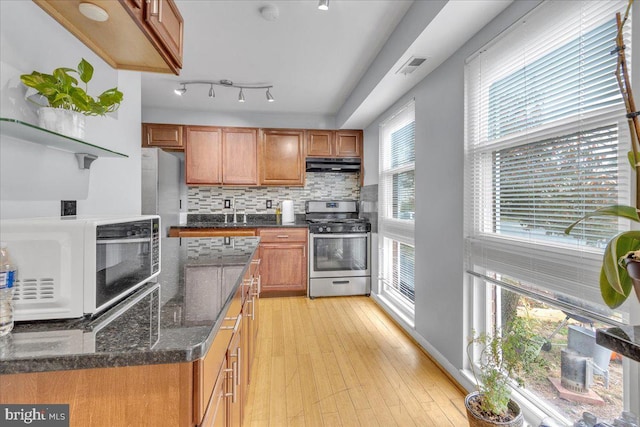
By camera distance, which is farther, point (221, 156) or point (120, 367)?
point (221, 156)

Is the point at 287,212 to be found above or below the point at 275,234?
above

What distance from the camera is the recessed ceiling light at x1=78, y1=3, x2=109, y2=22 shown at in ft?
3.39

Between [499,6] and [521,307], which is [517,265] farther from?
[499,6]

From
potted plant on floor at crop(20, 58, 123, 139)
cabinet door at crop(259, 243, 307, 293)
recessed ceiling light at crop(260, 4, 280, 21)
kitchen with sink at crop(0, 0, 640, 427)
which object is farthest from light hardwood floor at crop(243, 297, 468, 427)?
recessed ceiling light at crop(260, 4, 280, 21)

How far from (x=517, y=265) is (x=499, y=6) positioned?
135 cm

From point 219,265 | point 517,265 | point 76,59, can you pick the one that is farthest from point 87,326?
point 517,265

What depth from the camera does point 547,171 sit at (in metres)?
1.37

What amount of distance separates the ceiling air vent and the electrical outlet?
220 cm

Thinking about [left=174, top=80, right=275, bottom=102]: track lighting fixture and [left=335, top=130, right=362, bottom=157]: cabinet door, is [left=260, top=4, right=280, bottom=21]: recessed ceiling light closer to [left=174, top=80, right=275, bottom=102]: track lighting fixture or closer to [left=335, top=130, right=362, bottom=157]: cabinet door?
[left=174, top=80, right=275, bottom=102]: track lighting fixture

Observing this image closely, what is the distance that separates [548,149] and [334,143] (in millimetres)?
3165

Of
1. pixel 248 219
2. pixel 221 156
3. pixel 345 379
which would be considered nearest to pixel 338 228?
pixel 248 219

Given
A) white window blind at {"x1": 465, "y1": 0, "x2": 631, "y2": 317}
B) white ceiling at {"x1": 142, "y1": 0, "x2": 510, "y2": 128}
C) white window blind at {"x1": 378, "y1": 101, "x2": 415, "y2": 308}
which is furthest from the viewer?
white window blind at {"x1": 378, "y1": 101, "x2": 415, "y2": 308}

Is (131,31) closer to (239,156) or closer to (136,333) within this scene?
(136,333)

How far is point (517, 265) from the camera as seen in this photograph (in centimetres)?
154
